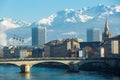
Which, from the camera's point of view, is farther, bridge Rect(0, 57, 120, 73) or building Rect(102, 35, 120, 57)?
building Rect(102, 35, 120, 57)

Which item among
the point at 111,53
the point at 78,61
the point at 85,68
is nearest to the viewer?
the point at 78,61

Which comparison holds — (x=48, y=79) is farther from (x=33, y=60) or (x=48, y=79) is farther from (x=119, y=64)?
(x=119, y=64)

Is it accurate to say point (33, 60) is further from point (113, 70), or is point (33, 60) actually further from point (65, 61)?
point (113, 70)

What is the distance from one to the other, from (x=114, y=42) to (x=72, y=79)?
88.2 m

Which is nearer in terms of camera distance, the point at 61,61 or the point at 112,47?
the point at 61,61

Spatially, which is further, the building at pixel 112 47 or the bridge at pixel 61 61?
the building at pixel 112 47

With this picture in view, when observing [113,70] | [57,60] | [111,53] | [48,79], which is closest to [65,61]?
[57,60]

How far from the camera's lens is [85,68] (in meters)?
156

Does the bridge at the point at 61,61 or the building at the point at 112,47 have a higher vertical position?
the building at the point at 112,47

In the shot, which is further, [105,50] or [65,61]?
[105,50]

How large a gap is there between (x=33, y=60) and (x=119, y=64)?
83.9 ft

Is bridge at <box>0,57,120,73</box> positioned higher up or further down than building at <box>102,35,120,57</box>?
further down

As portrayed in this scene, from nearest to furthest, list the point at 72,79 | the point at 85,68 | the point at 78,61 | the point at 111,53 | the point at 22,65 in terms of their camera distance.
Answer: the point at 72,79, the point at 22,65, the point at 78,61, the point at 85,68, the point at 111,53

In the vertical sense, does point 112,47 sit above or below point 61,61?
above
